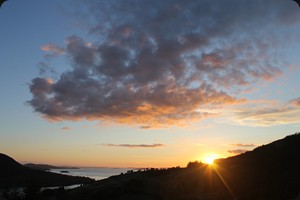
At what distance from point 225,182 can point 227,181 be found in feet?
0.70

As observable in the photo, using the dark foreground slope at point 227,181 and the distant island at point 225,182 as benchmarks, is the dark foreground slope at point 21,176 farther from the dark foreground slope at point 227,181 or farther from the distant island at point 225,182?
the dark foreground slope at point 227,181

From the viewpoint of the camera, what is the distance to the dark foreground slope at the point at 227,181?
2661 centimetres

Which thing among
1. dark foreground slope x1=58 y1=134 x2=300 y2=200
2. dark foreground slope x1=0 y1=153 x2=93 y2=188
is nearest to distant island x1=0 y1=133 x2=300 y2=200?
dark foreground slope x1=58 y1=134 x2=300 y2=200

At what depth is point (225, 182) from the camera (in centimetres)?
3016

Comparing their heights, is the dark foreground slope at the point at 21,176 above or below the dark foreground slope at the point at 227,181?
above

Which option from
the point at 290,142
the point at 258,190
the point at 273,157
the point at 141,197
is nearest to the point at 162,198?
the point at 141,197

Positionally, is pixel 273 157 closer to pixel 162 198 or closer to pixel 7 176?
pixel 162 198

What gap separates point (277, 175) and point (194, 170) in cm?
921

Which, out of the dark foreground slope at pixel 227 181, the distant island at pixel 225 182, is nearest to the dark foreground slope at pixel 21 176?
the distant island at pixel 225 182

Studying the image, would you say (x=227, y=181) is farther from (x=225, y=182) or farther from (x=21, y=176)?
(x=21, y=176)

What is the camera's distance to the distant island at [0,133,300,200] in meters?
26.6

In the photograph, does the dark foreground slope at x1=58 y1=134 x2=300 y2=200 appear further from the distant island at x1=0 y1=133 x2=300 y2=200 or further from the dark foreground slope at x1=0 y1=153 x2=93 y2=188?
the dark foreground slope at x1=0 y1=153 x2=93 y2=188

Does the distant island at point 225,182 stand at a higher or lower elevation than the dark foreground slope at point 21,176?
lower

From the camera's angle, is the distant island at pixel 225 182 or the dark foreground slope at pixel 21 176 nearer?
the distant island at pixel 225 182
